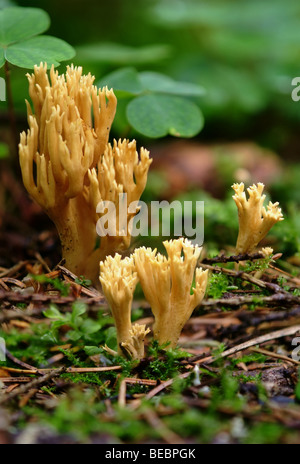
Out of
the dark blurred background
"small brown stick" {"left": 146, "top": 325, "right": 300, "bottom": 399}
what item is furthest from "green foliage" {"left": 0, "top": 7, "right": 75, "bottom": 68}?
the dark blurred background

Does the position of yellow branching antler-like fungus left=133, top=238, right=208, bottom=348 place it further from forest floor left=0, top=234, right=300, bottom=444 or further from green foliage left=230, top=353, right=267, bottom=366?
green foliage left=230, top=353, right=267, bottom=366

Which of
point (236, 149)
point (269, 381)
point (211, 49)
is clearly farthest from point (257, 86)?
point (269, 381)

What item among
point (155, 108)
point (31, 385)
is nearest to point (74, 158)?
point (31, 385)

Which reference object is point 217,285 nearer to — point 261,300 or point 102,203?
point 261,300

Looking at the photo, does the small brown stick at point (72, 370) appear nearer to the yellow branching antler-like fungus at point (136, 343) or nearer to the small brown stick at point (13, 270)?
the yellow branching antler-like fungus at point (136, 343)

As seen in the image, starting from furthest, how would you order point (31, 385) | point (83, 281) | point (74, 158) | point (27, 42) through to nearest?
point (27, 42) → point (83, 281) → point (74, 158) → point (31, 385)
